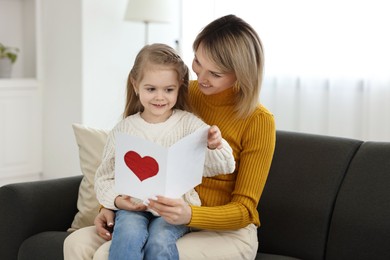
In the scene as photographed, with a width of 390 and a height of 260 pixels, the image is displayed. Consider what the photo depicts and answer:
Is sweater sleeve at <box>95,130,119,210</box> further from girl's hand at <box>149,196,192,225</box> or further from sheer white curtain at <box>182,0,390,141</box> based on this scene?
sheer white curtain at <box>182,0,390,141</box>

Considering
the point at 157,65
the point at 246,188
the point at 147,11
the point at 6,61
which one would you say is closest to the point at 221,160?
the point at 246,188

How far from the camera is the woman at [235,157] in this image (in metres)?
1.83

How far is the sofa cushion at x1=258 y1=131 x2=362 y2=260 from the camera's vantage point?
2.14 meters

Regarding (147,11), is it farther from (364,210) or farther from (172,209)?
(172,209)

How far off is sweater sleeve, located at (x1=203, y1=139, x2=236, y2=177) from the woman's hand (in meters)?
0.30

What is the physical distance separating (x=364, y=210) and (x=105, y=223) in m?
0.79

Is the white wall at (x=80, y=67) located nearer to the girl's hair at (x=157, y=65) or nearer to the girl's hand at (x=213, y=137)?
the girl's hair at (x=157, y=65)

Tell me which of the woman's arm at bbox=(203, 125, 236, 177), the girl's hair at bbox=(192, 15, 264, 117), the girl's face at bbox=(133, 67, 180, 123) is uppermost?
the girl's hair at bbox=(192, 15, 264, 117)

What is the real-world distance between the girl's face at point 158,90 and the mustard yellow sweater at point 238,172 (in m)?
0.18

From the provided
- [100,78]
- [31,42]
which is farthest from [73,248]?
[31,42]

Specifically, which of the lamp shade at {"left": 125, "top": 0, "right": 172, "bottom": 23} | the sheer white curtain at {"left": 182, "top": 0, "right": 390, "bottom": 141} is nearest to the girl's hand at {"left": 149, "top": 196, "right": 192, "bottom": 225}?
the sheer white curtain at {"left": 182, "top": 0, "right": 390, "bottom": 141}

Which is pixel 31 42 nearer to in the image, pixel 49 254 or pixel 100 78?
pixel 100 78

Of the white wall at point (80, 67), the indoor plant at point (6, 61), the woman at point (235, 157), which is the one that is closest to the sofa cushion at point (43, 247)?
the woman at point (235, 157)

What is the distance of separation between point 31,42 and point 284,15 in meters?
1.90
